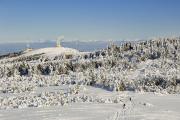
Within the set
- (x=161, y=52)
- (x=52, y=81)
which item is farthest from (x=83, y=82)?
(x=161, y=52)

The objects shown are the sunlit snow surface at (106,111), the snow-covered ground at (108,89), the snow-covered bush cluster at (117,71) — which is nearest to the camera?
the sunlit snow surface at (106,111)

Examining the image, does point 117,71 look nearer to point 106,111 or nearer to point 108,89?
point 108,89

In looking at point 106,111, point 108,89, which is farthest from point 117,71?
point 106,111

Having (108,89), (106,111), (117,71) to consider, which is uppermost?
(117,71)

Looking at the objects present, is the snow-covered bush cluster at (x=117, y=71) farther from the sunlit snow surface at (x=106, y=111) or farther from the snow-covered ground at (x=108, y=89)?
the sunlit snow surface at (x=106, y=111)

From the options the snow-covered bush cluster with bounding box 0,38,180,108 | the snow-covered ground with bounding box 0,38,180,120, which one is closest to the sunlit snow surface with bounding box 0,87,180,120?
the snow-covered ground with bounding box 0,38,180,120

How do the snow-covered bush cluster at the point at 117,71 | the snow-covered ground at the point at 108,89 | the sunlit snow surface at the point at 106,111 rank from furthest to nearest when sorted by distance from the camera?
the snow-covered bush cluster at the point at 117,71, the snow-covered ground at the point at 108,89, the sunlit snow surface at the point at 106,111

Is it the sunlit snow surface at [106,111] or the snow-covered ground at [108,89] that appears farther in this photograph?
the snow-covered ground at [108,89]

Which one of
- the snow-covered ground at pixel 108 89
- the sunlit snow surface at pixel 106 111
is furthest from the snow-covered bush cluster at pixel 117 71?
the sunlit snow surface at pixel 106 111
